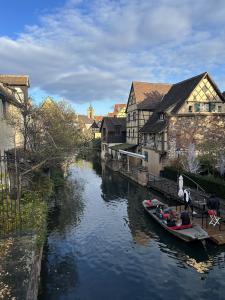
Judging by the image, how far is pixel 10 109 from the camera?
81.3 feet

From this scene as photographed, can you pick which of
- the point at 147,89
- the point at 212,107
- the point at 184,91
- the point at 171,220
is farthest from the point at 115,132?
the point at 171,220

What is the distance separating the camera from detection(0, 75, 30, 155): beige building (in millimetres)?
20859

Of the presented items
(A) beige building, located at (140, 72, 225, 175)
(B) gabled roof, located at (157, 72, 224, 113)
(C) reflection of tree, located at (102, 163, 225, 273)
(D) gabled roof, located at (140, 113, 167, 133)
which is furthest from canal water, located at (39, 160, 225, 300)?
(B) gabled roof, located at (157, 72, 224, 113)

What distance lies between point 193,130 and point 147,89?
47.4 ft

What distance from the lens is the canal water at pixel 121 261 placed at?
12.0 meters

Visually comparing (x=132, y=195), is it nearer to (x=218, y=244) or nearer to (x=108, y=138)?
(x=218, y=244)

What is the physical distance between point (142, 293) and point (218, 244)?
5946 millimetres

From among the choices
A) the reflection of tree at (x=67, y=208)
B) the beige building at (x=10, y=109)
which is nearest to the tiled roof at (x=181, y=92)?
the reflection of tree at (x=67, y=208)

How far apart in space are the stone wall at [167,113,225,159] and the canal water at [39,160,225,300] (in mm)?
12061

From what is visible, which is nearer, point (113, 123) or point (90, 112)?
point (113, 123)

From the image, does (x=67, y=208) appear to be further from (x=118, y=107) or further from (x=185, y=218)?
(x=118, y=107)

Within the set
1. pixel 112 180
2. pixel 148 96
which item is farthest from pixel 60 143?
pixel 148 96

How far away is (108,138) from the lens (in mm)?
54594

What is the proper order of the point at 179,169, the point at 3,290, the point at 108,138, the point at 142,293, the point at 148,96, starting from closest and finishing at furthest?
the point at 3,290, the point at 142,293, the point at 179,169, the point at 148,96, the point at 108,138
